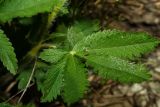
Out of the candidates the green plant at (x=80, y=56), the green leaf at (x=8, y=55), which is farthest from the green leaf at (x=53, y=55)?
the green leaf at (x=8, y=55)

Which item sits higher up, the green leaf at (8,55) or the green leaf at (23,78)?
the green leaf at (8,55)

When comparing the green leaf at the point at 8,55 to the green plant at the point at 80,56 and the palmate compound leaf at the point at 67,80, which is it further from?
the palmate compound leaf at the point at 67,80

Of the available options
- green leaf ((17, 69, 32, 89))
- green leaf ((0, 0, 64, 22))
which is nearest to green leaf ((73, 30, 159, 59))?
green leaf ((0, 0, 64, 22))

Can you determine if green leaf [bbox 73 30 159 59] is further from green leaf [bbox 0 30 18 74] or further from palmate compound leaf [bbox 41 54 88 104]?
green leaf [bbox 0 30 18 74]

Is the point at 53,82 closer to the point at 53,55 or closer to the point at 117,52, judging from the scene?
the point at 53,55

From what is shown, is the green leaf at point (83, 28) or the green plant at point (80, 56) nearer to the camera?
the green plant at point (80, 56)

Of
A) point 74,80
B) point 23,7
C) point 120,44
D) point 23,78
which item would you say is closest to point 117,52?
point 120,44

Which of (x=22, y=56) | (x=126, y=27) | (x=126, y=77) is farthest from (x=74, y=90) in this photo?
(x=126, y=27)
